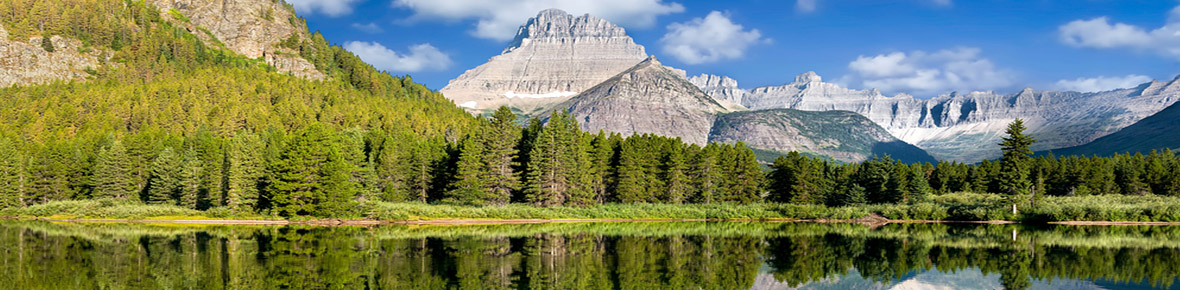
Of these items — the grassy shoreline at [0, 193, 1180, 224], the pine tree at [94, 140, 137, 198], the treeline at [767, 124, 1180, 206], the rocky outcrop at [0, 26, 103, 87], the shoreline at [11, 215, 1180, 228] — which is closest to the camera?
the shoreline at [11, 215, 1180, 228]

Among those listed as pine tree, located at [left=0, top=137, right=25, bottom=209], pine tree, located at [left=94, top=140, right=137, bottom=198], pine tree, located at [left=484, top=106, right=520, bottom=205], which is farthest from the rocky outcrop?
pine tree, located at [left=484, top=106, right=520, bottom=205]

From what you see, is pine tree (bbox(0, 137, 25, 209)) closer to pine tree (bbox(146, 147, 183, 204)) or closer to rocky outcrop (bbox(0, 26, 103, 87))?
pine tree (bbox(146, 147, 183, 204))

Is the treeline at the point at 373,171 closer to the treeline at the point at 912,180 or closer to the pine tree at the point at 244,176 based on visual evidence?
the pine tree at the point at 244,176

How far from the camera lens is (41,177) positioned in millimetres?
106125

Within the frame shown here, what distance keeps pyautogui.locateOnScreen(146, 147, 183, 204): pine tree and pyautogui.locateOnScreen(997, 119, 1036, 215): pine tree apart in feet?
348

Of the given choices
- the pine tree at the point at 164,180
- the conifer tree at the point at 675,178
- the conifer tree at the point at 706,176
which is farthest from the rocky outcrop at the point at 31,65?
the conifer tree at the point at 706,176

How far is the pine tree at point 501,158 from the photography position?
9669 cm

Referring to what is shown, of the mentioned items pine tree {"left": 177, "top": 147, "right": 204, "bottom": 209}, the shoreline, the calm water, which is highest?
pine tree {"left": 177, "top": 147, "right": 204, "bottom": 209}

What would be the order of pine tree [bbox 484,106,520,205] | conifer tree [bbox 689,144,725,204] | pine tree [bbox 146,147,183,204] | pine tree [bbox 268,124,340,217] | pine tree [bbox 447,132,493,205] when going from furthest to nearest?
1. conifer tree [bbox 689,144,725,204]
2. pine tree [bbox 146,147,183,204]
3. pine tree [bbox 484,106,520,205]
4. pine tree [bbox 447,132,493,205]
5. pine tree [bbox 268,124,340,217]

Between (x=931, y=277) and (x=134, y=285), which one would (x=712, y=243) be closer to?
(x=931, y=277)

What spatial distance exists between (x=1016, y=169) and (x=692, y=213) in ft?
137

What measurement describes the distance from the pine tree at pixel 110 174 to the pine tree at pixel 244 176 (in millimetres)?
25205

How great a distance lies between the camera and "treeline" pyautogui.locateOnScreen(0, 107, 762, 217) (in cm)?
8244

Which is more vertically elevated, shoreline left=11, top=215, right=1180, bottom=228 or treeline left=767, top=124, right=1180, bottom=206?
treeline left=767, top=124, right=1180, bottom=206
